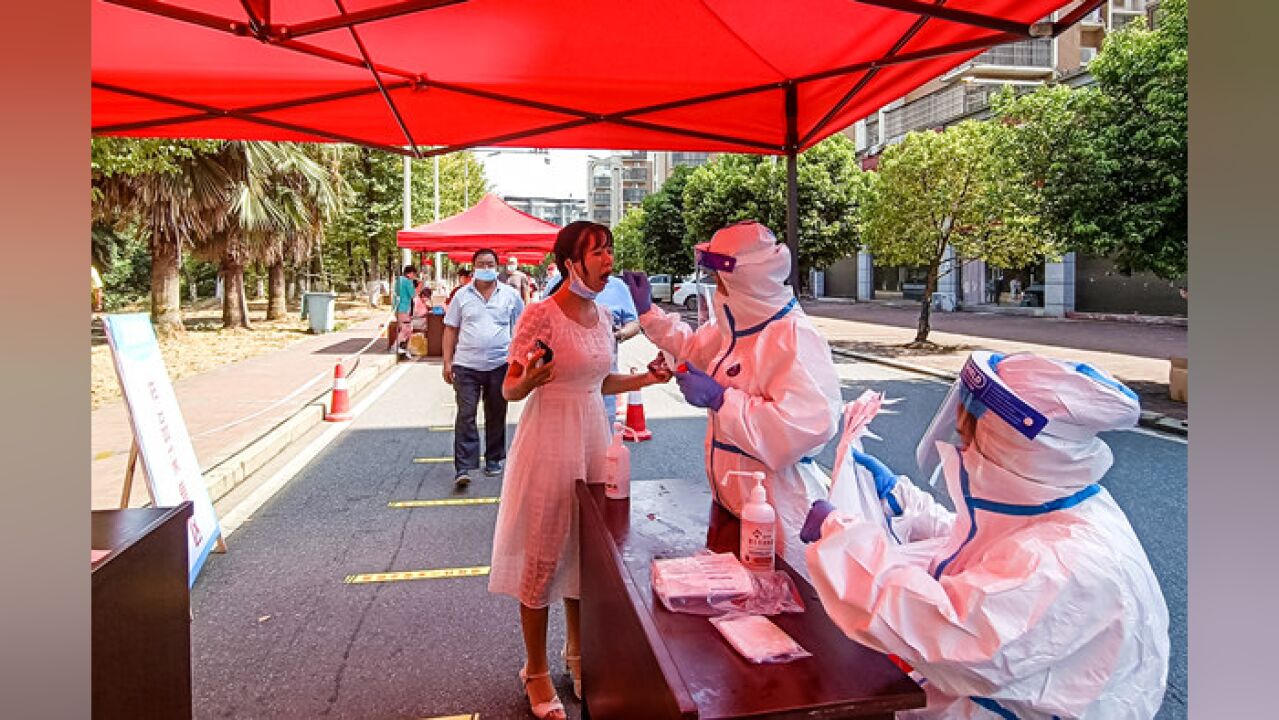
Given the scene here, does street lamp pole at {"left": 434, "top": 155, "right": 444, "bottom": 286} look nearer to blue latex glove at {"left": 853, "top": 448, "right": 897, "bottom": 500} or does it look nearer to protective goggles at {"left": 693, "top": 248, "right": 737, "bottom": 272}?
protective goggles at {"left": 693, "top": 248, "right": 737, "bottom": 272}

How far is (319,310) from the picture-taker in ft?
77.4

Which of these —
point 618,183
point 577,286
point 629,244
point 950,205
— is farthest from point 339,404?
point 618,183

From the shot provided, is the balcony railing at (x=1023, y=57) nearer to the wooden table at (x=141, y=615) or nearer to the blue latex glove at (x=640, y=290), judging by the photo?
the blue latex glove at (x=640, y=290)

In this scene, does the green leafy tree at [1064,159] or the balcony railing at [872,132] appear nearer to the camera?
the green leafy tree at [1064,159]

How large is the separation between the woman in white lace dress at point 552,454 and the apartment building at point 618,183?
118m

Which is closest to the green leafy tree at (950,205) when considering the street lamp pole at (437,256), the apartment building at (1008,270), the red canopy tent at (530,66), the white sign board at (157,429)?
the apartment building at (1008,270)

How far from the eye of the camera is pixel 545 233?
47.8 feet

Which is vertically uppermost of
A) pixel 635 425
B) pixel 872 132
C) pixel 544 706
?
pixel 872 132

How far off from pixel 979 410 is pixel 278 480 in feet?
→ 23.4

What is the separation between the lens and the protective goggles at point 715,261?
10.2ft

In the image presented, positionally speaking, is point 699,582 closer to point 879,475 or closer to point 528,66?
point 879,475

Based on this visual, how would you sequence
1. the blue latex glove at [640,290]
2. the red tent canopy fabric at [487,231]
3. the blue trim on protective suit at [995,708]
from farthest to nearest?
1. the red tent canopy fabric at [487,231]
2. the blue latex glove at [640,290]
3. the blue trim on protective suit at [995,708]
